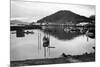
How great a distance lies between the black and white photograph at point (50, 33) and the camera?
2180 mm

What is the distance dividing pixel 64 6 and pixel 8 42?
3.08 feet

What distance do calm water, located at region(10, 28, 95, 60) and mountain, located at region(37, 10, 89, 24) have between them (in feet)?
0.47

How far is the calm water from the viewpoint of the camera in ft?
7.13

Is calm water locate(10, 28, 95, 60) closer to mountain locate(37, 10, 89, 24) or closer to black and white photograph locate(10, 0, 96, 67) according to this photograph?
black and white photograph locate(10, 0, 96, 67)

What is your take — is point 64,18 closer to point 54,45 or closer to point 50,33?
point 50,33

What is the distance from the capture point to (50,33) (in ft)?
7.58

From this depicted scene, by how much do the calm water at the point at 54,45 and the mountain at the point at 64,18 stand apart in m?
0.14

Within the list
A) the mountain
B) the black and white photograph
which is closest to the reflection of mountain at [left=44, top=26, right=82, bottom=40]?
the black and white photograph

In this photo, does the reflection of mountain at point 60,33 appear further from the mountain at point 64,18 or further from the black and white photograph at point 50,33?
the mountain at point 64,18

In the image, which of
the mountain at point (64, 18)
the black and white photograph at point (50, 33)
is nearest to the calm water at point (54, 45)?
the black and white photograph at point (50, 33)

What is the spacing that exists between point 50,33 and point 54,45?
0.60 ft

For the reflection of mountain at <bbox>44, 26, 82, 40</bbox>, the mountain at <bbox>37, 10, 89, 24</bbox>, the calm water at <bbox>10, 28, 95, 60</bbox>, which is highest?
the mountain at <bbox>37, 10, 89, 24</bbox>
